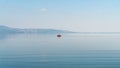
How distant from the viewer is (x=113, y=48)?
6113mm

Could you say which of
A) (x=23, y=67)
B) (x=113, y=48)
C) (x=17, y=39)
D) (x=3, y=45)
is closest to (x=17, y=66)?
(x=23, y=67)

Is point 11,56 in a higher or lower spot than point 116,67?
higher

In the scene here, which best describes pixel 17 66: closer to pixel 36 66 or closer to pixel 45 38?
pixel 36 66

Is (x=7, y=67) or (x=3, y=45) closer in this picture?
(x=7, y=67)

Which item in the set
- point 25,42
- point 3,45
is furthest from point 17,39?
point 3,45

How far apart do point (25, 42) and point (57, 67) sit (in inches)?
139

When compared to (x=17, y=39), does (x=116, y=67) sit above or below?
Answer: below

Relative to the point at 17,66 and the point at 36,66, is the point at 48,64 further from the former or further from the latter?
the point at 17,66

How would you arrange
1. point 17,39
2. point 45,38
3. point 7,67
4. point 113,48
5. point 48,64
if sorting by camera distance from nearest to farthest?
point 7,67
point 48,64
point 113,48
point 17,39
point 45,38

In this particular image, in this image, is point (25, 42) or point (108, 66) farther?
point (25, 42)

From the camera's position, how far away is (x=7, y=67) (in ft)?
12.3

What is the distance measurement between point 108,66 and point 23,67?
1550 millimetres

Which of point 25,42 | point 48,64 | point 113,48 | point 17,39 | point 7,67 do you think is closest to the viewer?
point 7,67

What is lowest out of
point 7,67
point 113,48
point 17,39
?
point 7,67
